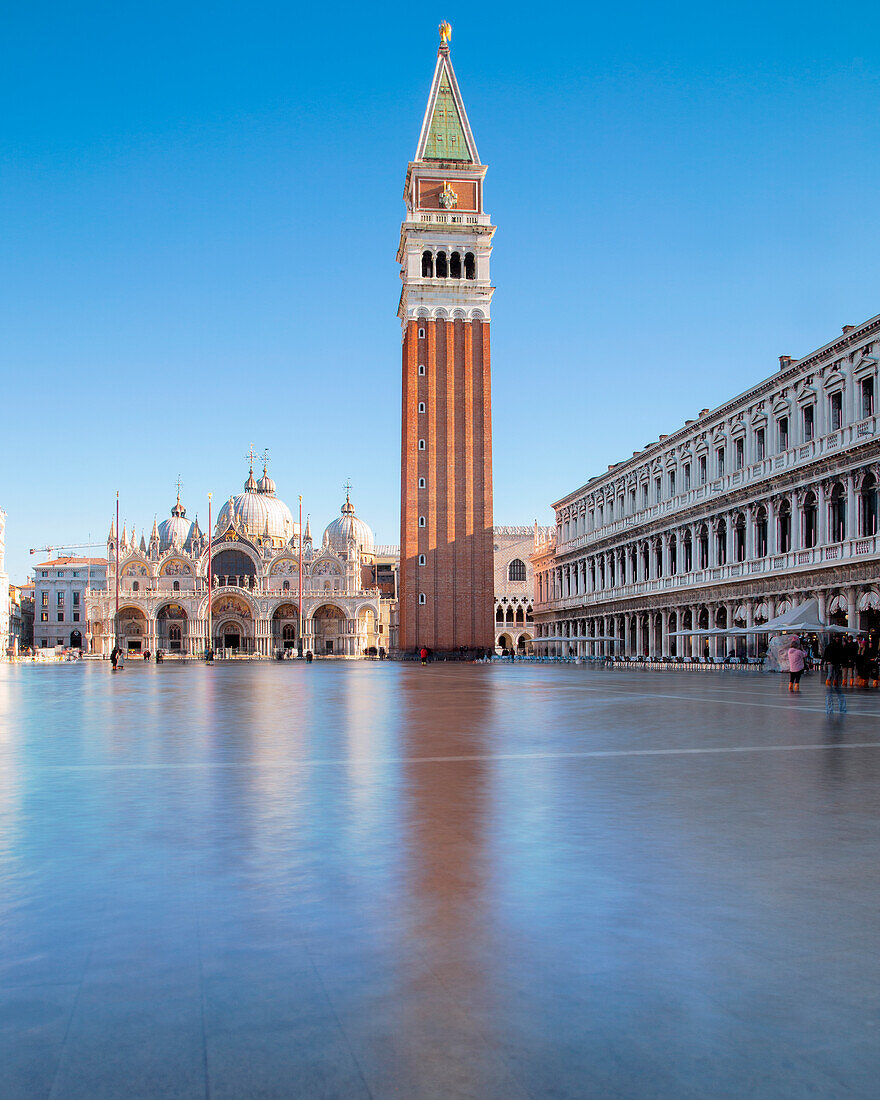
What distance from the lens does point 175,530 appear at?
13275 centimetres

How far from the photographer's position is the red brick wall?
74.7 m

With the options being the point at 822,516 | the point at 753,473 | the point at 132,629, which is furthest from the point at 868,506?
the point at 132,629

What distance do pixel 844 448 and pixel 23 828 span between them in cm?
3484

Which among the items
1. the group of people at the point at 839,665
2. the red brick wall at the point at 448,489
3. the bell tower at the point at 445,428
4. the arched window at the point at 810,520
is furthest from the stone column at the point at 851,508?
the bell tower at the point at 445,428

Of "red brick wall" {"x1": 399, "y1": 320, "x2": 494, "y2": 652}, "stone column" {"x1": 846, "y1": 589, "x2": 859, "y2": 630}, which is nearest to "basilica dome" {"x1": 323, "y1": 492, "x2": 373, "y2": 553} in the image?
"red brick wall" {"x1": 399, "y1": 320, "x2": 494, "y2": 652}

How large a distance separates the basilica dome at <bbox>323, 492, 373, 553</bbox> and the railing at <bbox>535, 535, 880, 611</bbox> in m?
68.2

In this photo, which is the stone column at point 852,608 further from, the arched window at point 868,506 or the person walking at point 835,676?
the person walking at point 835,676

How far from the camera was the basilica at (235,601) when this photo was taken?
357 ft

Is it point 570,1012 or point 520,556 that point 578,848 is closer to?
point 570,1012

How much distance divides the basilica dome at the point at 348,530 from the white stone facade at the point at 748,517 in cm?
6866

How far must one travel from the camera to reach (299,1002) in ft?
11.2

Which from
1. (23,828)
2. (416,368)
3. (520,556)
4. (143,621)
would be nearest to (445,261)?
(416,368)

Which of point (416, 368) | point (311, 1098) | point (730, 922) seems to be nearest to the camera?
point (311, 1098)

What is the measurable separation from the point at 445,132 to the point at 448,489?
94.7ft
